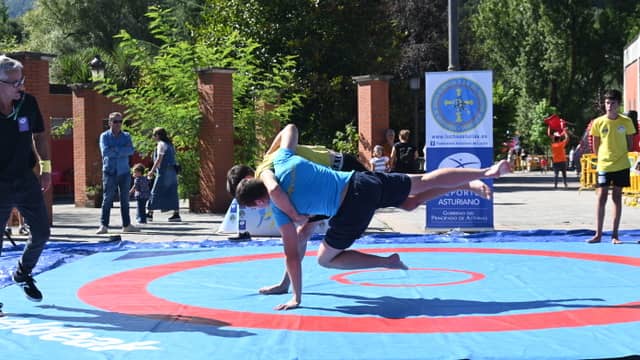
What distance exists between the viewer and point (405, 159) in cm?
1516

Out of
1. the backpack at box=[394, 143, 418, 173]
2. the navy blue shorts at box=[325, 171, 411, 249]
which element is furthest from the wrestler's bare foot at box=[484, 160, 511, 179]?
the backpack at box=[394, 143, 418, 173]

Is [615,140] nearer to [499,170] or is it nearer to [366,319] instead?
[499,170]

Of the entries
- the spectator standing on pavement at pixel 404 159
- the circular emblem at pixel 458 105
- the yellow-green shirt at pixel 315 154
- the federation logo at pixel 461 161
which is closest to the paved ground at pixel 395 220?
the spectator standing on pavement at pixel 404 159

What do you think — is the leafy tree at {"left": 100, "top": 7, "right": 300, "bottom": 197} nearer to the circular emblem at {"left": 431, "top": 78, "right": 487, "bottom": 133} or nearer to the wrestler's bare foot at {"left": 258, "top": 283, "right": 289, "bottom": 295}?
the circular emblem at {"left": 431, "top": 78, "right": 487, "bottom": 133}

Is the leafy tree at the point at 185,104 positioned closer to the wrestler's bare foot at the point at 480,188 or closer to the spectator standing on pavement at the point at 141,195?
the spectator standing on pavement at the point at 141,195

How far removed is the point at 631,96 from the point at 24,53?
34346 mm

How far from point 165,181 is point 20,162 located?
9672 mm

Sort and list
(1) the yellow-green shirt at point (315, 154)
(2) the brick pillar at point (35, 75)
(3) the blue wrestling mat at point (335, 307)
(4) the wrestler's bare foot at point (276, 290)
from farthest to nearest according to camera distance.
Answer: (2) the brick pillar at point (35, 75) < (1) the yellow-green shirt at point (315, 154) < (4) the wrestler's bare foot at point (276, 290) < (3) the blue wrestling mat at point (335, 307)

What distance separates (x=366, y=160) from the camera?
22.8 metres

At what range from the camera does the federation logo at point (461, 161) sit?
13375 millimetres

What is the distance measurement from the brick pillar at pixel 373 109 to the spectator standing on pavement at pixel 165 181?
271 inches

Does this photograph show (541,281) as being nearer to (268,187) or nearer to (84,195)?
(268,187)

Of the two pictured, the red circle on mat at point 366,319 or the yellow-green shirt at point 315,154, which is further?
the yellow-green shirt at point 315,154

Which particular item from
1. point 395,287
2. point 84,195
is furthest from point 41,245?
point 84,195
